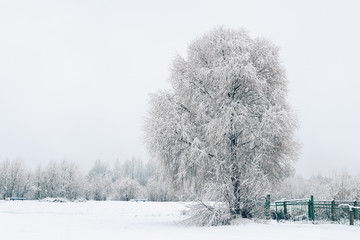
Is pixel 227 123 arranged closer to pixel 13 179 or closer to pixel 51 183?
pixel 51 183

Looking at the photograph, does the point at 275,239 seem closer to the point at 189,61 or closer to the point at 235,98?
the point at 235,98

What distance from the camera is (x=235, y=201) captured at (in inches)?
569

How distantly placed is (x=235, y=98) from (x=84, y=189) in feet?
291

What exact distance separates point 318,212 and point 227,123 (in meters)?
6.26

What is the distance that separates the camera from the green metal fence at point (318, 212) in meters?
13.8

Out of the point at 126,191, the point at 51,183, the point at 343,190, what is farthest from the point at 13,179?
the point at 343,190

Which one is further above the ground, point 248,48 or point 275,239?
point 248,48

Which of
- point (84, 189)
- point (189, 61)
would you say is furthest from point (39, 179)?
point (189, 61)

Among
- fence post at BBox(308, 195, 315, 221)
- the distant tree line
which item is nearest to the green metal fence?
fence post at BBox(308, 195, 315, 221)

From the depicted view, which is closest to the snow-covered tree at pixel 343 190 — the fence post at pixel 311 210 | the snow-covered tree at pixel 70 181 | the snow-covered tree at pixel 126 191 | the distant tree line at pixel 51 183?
the fence post at pixel 311 210

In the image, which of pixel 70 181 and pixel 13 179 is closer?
pixel 13 179

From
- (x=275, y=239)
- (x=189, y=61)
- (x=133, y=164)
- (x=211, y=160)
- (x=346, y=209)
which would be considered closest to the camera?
(x=275, y=239)

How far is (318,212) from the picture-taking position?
15.0m

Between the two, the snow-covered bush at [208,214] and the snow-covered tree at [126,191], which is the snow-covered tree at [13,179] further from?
the snow-covered bush at [208,214]
